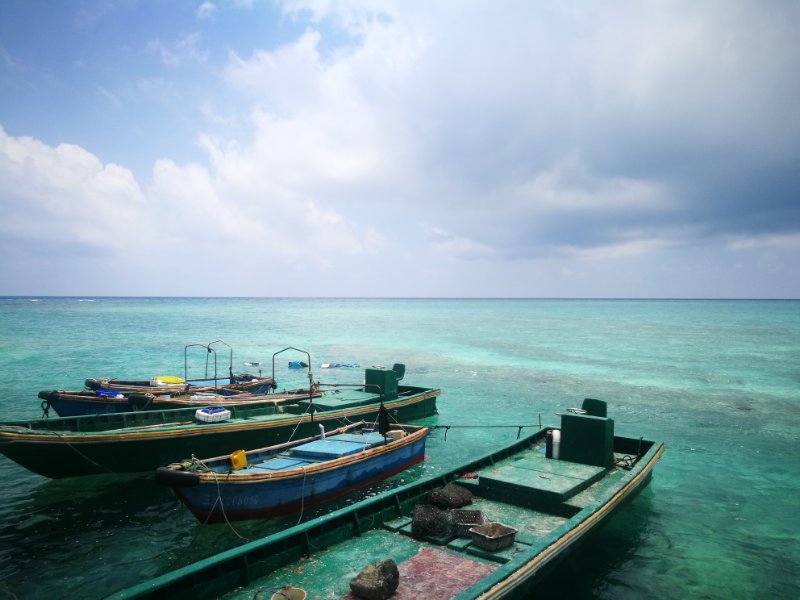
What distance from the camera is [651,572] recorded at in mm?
11930

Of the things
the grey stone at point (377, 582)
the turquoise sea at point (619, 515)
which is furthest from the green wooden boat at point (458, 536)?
the turquoise sea at point (619, 515)

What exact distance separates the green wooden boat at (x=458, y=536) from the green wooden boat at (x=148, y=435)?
236 inches

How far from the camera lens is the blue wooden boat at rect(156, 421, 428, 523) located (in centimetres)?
1212

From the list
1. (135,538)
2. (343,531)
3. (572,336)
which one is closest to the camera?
(343,531)

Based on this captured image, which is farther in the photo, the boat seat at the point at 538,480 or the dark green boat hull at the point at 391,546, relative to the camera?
the boat seat at the point at 538,480

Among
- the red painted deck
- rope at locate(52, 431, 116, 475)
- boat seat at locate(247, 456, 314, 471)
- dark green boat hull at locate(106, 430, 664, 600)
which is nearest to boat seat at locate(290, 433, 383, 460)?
boat seat at locate(247, 456, 314, 471)

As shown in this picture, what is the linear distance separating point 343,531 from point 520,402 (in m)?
25.9

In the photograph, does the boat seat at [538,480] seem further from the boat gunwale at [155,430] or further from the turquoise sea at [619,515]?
the boat gunwale at [155,430]

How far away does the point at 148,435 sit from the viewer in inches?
634

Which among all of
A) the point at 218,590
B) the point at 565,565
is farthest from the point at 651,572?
the point at 218,590

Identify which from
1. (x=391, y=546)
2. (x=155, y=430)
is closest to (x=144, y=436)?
(x=155, y=430)

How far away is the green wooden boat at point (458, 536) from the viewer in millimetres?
8016

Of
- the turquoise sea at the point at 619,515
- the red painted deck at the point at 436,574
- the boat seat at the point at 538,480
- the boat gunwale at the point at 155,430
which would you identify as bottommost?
the turquoise sea at the point at 619,515

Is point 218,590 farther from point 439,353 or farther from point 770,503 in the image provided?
point 439,353
